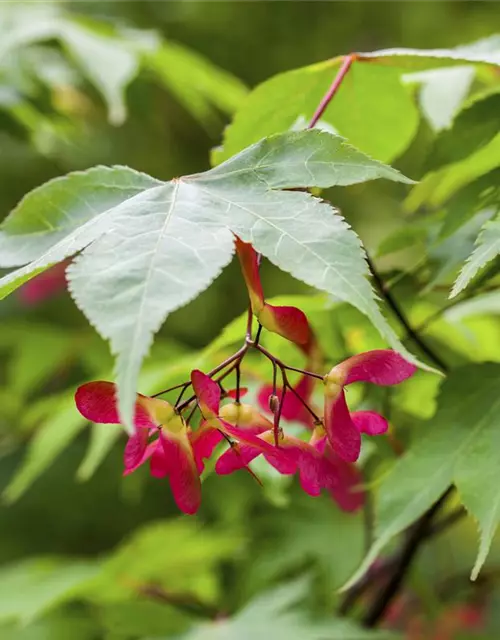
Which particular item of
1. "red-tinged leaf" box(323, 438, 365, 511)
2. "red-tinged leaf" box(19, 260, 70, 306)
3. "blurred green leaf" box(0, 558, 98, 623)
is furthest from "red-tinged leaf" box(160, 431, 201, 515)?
"red-tinged leaf" box(19, 260, 70, 306)

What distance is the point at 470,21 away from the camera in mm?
1944

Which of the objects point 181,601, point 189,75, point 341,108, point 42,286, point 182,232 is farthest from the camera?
point 42,286

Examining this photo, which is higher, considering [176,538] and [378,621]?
[378,621]

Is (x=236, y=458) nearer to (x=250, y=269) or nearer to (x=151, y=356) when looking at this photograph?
(x=250, y=269)

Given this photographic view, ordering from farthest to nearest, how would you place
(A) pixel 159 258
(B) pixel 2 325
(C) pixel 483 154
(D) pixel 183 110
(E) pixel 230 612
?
(D) pixel 183 110
(B) pixel 2 325
(E) pixel 230 612
(C) pixel 483 154
(A) pixel 159 258

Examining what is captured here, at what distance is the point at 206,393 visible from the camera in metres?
0.39

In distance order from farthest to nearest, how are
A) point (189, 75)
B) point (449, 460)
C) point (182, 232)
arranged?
point (189, 75), point (449, 460), point (182, 232)

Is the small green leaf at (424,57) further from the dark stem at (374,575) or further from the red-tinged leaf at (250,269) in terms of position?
the dark stem at (374,575)

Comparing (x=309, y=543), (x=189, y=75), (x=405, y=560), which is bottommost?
(x=309, y=543)

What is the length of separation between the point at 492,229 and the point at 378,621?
0.46 meters

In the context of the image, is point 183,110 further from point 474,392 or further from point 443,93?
point 474,392

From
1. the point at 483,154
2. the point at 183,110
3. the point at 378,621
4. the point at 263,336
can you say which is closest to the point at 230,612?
the point at 378,621

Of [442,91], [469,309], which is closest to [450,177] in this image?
[442,91]

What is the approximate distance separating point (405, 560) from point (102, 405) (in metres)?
0.35
